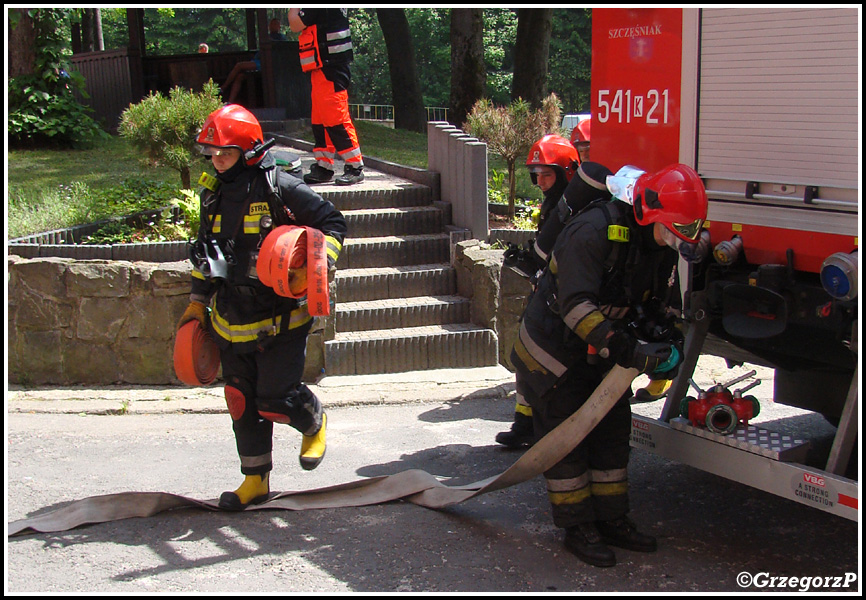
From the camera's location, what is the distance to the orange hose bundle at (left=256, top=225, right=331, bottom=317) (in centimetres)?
404

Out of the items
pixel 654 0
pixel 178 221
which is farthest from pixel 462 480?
pixel 178 221

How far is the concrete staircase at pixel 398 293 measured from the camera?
698 cm

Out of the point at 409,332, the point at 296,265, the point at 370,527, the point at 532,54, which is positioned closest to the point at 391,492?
the point at 370,527

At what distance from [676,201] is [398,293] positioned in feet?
13.7

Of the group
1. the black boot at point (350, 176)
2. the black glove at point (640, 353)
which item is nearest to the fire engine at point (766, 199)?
the black glove at point (640, 353)

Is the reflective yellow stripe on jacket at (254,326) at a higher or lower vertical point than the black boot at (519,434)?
higher

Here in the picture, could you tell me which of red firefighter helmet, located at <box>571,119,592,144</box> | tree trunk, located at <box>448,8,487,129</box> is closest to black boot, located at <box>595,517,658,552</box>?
red firefighter helmet, located at <box>571,119,592,144</box>

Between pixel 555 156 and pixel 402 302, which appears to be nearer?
pixel 555 156

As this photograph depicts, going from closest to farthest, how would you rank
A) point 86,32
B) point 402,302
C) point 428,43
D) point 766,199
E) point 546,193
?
point 766,199
point 546,193
point 402,302
point 86,32
point 428,43

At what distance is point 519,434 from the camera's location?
211 inches

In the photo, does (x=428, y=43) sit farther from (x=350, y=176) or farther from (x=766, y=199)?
(x=766, y=199)

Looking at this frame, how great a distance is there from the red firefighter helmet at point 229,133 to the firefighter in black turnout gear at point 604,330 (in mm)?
1616

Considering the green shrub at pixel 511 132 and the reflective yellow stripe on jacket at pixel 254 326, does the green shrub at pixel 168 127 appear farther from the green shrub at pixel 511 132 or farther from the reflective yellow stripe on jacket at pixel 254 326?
the reflective yellow stripe on jacket at pixel 254 326

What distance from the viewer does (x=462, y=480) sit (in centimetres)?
496
